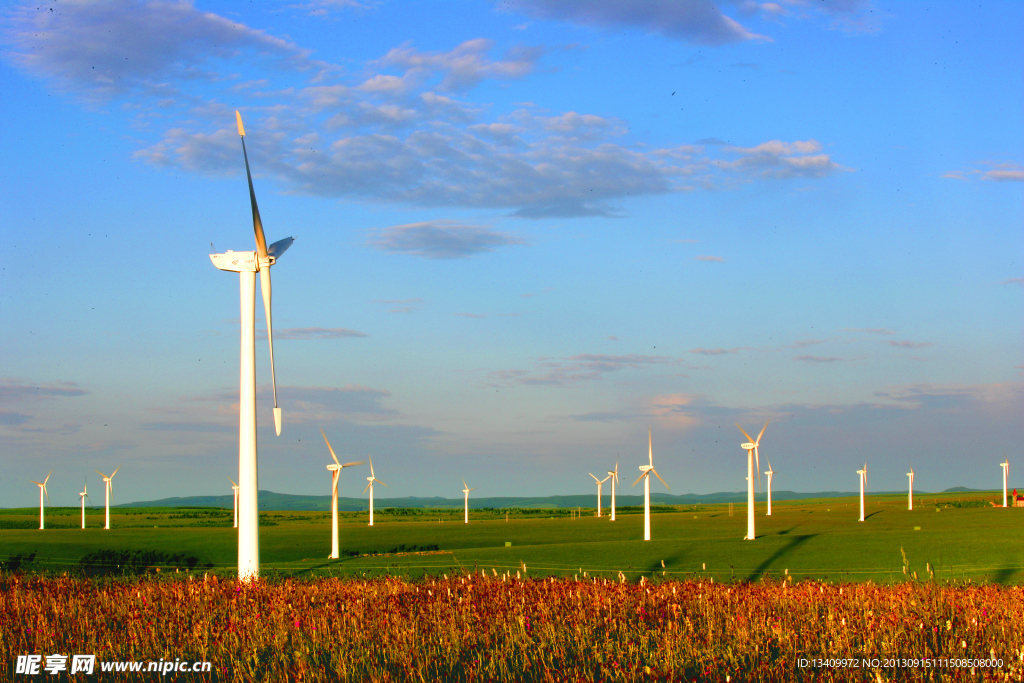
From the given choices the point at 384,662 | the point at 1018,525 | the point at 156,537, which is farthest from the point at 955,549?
the point at 156,537

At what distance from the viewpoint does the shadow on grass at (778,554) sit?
3328 centimetres

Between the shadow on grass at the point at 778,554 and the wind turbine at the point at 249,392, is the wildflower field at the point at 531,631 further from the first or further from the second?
the shadow on grass at the point at 778,554

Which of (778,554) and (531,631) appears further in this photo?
(778,554)

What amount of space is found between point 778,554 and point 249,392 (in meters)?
33.1

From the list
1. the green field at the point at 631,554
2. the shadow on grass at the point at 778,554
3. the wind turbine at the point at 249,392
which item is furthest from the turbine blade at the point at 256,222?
the shadow on grass at the point at 778,554

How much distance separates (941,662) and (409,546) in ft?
185

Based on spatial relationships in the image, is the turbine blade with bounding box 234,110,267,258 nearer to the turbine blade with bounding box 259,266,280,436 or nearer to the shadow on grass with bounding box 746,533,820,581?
the turbine blade with bounding box 259,266,280,436

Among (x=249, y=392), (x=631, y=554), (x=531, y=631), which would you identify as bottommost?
(x=631, y=554)

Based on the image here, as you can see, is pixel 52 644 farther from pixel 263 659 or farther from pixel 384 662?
pixel 384 662

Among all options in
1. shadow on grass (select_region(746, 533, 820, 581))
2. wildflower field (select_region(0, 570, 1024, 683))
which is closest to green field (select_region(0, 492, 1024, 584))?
shadow on grass (select_region(746, 533, 820, 581))

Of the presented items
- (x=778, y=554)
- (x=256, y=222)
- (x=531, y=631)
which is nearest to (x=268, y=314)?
(x=256, y=222)

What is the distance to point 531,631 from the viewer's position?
1309cm

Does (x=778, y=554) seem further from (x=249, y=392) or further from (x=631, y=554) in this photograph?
(x=249, y=392)

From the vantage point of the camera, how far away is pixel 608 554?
46094mm
